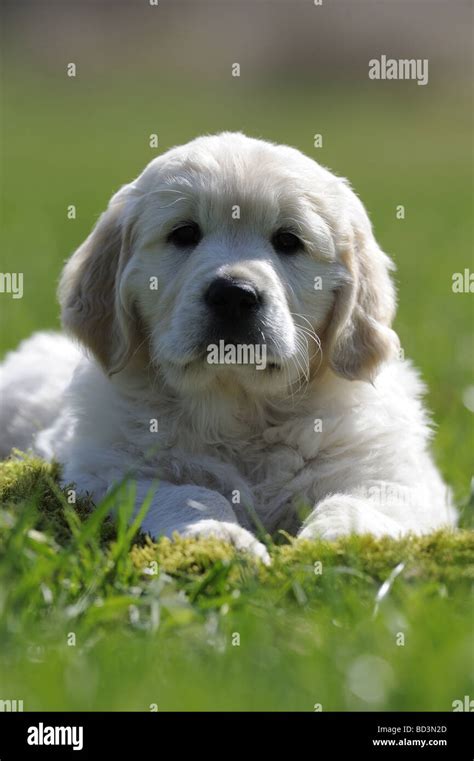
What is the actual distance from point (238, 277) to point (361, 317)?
77 cm

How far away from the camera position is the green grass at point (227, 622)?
3.02 meters

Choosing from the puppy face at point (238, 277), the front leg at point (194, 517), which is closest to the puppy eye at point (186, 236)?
the puppy face at point (238, 277)

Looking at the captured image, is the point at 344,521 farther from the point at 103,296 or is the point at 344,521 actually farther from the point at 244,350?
A: the point at 103,296

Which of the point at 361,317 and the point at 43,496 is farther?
the point at 361,317

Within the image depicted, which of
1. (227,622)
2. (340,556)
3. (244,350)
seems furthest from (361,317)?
(227,622)

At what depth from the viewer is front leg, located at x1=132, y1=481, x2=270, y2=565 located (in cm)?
398

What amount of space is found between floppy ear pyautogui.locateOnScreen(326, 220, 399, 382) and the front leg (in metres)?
0.85

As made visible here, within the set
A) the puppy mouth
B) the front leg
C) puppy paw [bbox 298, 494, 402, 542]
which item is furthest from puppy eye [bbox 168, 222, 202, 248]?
puppy paw [bbox 298, 494, 402, 542]

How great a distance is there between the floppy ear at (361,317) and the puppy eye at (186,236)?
652 mm

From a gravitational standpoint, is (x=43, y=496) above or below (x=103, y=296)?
below

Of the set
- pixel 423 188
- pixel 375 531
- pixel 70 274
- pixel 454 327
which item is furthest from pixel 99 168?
pixel 375 531

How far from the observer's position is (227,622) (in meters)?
3.36
